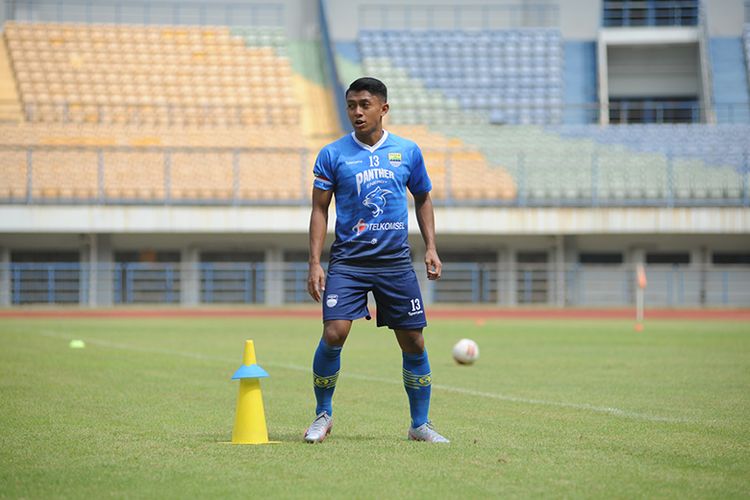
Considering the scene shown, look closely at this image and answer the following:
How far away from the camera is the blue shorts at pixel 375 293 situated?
7289 mm

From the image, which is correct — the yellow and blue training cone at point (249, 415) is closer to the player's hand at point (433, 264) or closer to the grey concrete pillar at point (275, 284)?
the player's hand at point (433, 264)

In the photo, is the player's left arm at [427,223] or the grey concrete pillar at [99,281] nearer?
the player's left arm at [427,223]

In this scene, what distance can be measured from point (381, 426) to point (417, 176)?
70.7 inches

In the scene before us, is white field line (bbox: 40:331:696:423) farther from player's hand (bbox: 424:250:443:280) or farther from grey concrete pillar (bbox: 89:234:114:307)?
grey concrete pillar (bbox: 89:234:114:307)

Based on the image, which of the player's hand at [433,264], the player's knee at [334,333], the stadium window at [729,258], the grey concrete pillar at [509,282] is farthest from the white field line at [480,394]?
the stadium window at [729,258]

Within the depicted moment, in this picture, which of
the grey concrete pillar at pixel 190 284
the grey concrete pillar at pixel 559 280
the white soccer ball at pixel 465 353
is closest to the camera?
the white soccer ball at pixel 465 353

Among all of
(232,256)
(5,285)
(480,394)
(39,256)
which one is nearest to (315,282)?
(480,394)

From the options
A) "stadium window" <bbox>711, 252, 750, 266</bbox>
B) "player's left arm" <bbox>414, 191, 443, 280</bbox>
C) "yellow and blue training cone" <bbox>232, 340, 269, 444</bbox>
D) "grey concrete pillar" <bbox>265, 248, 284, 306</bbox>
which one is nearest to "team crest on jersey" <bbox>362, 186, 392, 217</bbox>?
"player's left arm" <bbox>414, 191, 443, 280</bbox>

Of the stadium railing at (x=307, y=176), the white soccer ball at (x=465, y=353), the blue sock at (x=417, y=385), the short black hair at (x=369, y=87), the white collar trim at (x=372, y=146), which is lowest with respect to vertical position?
the white soccer ball at (x=465, y=353)

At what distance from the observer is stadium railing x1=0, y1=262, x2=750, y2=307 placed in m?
36.4

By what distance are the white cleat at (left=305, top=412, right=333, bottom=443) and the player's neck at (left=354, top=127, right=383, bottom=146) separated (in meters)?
1.68

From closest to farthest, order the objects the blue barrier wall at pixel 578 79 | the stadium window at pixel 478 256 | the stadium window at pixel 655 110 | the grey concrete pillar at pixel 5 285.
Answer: the grey concrete pillar at pixel 5 285, the stadium window at pixel 478 256, the blue barrier wall at pixel 578 79, the stadium window at pixel 655 110

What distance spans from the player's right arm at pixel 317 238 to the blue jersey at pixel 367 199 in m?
0.07

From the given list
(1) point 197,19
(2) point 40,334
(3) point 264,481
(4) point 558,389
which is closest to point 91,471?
(3) point 264,481
